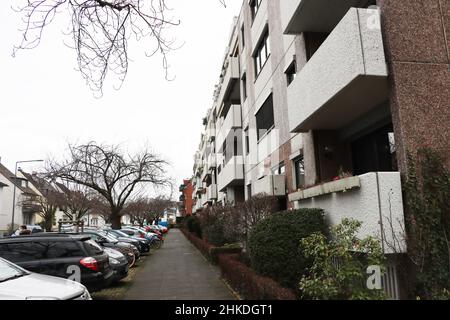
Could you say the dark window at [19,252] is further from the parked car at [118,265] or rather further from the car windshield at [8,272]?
the parked car at [118,265]

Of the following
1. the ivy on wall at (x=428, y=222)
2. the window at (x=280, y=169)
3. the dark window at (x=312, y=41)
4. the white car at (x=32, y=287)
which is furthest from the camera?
the window at (x=280, y=169)

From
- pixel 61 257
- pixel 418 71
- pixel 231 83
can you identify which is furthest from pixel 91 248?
pixel 231 83

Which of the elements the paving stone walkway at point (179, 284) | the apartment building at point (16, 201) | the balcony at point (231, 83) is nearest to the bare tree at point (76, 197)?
the apartment building at point (16, 201)

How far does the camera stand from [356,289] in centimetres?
504

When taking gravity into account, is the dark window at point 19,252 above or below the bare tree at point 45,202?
below

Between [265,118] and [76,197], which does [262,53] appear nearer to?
[265,118]

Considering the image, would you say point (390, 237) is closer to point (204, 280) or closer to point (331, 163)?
point (331, 163)

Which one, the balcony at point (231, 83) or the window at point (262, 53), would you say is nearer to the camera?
the window at point (262, 53)

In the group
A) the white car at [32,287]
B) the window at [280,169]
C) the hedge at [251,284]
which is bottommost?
the hedge at [251,284]

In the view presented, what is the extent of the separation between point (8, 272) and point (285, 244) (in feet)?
15.9

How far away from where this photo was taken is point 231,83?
23625 millimetres

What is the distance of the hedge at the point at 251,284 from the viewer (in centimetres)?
603
